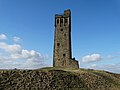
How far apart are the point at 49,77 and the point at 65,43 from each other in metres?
24.0

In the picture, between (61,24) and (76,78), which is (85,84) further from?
(61,24)

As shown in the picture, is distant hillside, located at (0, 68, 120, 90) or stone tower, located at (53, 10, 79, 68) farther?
stone tower, located at (53, 10, 79, 68)

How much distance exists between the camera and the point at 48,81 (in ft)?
106

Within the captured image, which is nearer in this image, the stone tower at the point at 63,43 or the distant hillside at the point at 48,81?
the distant hillside at the point at 48,81

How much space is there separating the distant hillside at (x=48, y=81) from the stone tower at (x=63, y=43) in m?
15.6

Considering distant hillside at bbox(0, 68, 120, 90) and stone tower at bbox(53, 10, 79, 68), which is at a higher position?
stone tower at bbox(53, 10, 79, 68)

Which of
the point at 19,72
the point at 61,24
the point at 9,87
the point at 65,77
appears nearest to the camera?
the point at 9,87

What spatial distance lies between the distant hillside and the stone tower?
51.1ft

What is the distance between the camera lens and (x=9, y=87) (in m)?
28.1

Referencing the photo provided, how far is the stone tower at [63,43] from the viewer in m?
55.8

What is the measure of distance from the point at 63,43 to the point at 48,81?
994 inches

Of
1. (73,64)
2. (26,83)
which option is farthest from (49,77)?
(73,64)

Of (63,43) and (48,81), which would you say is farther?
(63,43)

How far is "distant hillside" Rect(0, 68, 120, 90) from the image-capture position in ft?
96.6
